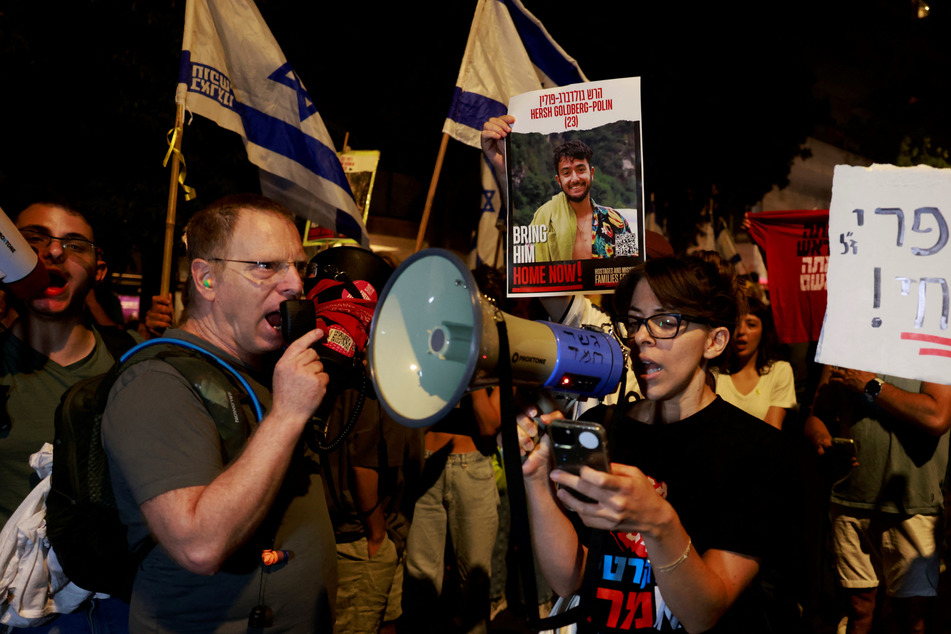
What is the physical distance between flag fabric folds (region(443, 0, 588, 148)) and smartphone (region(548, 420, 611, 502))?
10.0 ft

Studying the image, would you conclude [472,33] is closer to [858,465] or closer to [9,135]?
A: [858,465]

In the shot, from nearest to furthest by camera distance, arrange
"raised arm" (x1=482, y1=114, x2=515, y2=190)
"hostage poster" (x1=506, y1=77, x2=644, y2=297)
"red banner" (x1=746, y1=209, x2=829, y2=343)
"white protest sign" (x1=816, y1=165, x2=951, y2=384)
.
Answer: "white protest sign" (x1=816, y1=165, x2=951, y2=384), "hostage poster" (x1=506, y1=77, x2=644, y2=297), "raised arm" (x1=482, y1=114, x2=515, y2=190), "red banner" (x1=746, y1=209, x2=829, y2=343)

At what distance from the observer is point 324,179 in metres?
4.55

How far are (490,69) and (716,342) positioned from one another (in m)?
2.81

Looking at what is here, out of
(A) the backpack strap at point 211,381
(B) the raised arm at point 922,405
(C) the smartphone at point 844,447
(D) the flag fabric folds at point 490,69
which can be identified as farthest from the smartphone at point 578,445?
(C) the smartphone at point 844,447

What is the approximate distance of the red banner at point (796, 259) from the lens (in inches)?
196

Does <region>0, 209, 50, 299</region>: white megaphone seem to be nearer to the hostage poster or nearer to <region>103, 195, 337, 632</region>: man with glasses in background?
<region>103, 195, 337, 632</region>: man with glasses in background

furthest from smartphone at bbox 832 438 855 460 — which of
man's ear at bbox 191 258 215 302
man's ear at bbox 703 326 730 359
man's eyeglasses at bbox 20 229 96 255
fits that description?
man's eyeglasses at bbox 20 229 96 255

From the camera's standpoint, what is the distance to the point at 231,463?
6.00 feet

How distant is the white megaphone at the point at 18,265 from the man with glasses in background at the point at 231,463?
743 millimetres

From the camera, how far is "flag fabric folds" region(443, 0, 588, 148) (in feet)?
14.1

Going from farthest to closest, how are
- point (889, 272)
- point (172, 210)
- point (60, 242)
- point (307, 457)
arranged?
1. point (172, 210)
2. point (60, 242)
3. point (307, 457)
4. point (889, 272)

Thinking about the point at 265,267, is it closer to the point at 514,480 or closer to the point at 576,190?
the point at 514,480

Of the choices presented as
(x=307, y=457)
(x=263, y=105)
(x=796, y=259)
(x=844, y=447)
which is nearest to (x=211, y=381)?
(x=307, y=457)
